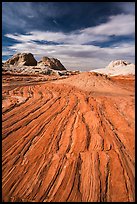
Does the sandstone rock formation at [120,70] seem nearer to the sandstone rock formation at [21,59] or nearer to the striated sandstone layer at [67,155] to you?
the striated sandstone layer at [67,155]

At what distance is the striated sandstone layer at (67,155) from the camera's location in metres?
2.59

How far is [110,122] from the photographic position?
4.68 metres

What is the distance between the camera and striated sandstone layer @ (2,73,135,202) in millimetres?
2591

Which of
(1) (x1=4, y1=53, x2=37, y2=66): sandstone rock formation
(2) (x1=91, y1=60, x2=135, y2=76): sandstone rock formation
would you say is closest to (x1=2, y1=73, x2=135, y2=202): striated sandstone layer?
(2) (x1=91, y1=60, x2=135, y2=76): sandstone rock formation

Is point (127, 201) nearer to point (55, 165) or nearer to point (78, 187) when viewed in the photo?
point (78, 187)

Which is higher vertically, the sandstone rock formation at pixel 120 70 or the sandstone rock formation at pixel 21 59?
the sandstone rock formation at pixel 21 59

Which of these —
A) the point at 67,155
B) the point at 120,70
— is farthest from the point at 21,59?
the point at 67,155

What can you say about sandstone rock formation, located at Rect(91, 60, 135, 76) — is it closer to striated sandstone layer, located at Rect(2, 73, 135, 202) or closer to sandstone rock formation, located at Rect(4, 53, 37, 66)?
striated sandstone layer, located at Rect(2, 73, 135, 202)

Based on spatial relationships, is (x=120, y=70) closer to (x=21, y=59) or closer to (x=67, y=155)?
(x=67, y=155)

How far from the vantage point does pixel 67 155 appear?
3.29 meters

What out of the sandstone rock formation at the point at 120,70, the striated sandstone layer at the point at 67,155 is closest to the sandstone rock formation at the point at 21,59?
the sandstone rock formation at the point at 120,70

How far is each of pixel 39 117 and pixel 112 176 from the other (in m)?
2.60

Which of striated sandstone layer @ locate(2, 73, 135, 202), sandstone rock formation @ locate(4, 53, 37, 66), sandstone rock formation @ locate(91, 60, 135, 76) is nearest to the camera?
striated sandstone layer @ locate(2, 73, 135, 202)

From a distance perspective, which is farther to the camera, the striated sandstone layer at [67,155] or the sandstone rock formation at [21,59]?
the sandstone rock formation at [21,59]
